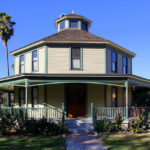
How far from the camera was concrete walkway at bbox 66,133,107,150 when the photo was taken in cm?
866

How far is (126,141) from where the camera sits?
31.6ft

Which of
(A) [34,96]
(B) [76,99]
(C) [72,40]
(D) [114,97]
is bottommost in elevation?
(B) [76,99]

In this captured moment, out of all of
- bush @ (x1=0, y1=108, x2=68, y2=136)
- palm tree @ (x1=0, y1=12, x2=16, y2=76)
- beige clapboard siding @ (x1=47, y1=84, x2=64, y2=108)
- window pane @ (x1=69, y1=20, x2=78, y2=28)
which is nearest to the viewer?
bush @ (x1=0, y1=108, x2=68, y2=136)

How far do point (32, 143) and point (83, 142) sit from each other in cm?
236

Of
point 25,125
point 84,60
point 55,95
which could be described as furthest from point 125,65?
point 25,125

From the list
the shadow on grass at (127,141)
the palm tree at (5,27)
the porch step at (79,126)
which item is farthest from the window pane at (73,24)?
the palm tree at (5,27)

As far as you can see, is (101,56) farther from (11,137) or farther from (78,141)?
(11,137)

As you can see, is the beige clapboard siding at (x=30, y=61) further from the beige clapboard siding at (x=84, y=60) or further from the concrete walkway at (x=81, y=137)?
the concrete walkway at (x=81, y=137)

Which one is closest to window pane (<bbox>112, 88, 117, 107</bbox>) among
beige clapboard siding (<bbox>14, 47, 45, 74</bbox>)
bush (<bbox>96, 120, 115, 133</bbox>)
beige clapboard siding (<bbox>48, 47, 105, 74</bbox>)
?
beige clapboard siding (<bbox>48, 47, 105, 74</bbox>)

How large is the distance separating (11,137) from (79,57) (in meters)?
7.62

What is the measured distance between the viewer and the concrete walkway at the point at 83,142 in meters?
8.66

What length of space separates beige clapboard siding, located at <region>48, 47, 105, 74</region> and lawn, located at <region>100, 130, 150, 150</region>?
224 inches

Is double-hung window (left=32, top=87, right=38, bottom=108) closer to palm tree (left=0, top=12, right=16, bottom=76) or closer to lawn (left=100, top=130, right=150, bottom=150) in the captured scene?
lawn (left=100, top=130, right=150, bottom=150)

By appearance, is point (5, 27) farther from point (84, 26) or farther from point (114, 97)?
point (114, 97)
